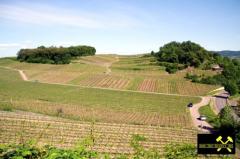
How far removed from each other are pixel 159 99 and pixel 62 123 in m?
29.1

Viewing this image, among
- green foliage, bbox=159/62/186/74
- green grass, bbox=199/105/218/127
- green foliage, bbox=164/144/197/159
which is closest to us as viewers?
green foliage, bbox=164/144/197/159

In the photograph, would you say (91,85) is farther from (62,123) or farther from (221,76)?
(62,123)

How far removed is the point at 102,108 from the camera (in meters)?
36.7

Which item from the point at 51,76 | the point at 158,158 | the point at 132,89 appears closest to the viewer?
the point at 158,158

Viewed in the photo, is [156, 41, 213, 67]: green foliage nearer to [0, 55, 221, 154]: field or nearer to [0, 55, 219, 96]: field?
[0, 55, 219, 96]: field

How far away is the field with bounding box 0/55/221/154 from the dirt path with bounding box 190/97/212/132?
2.99 ft

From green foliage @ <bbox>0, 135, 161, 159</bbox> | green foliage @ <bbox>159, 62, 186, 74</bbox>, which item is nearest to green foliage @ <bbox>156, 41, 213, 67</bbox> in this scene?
green foliage @ <bbox>159, 62, 186, 74</bbox>

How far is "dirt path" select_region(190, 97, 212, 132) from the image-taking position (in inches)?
1161

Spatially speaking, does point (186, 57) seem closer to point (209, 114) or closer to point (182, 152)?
point (209, 114)

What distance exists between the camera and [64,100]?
4241cm

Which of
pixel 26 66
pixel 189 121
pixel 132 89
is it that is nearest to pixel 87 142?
pixel 189 121

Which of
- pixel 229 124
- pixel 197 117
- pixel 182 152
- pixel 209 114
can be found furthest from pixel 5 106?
pixel 182 152

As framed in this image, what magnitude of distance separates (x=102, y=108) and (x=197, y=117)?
12533 millimetres

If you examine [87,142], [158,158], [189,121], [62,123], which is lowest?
[189,121]
